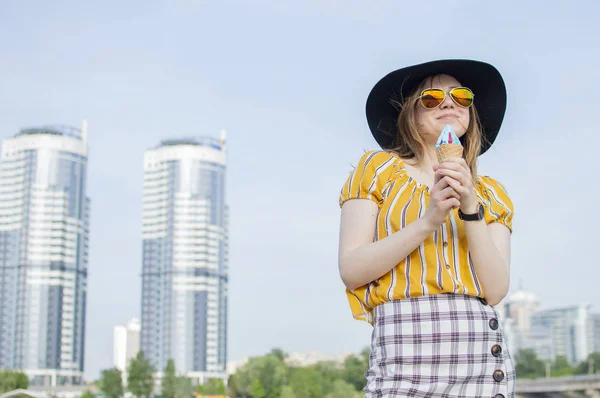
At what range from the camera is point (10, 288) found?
267 feet

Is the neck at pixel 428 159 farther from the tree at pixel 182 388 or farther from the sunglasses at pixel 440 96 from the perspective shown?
the tree at pixel 182 388

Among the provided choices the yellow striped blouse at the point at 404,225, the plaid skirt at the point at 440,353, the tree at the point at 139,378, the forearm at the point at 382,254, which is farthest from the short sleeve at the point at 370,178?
the tree at the point at 139,378

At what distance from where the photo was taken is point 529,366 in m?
67.2

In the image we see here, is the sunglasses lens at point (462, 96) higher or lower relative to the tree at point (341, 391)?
higher

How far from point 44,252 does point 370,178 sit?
3357 inches

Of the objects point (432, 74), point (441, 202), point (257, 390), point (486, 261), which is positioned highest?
point (432, 74)

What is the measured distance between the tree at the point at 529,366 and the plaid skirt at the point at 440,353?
219 ft

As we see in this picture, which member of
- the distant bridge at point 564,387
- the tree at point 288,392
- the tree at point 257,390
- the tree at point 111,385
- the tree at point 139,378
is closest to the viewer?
the distant bridge at point 564,387

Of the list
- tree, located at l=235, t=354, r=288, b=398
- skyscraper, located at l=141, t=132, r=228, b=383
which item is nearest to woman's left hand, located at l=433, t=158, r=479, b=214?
tree, located at l=235, t=354, r=288, b=398

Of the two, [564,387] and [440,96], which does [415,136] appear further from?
[564,387]

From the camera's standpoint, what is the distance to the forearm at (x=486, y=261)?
1.72 metres

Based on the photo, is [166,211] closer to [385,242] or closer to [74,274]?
[74,274]

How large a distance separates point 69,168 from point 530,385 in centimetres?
5053

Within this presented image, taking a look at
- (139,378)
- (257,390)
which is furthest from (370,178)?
(139,378)
